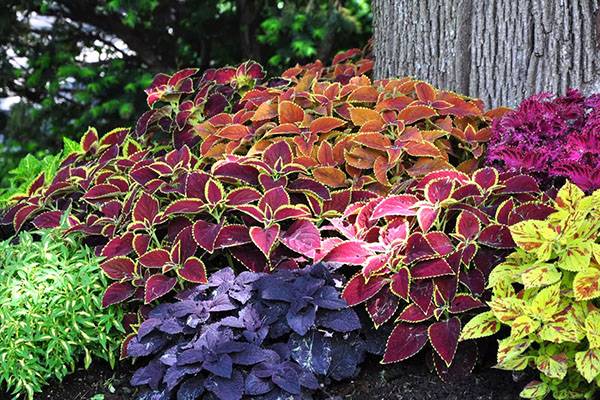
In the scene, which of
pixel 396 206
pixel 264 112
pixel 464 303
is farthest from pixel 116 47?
pixel 464 303

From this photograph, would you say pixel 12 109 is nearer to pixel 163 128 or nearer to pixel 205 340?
pixel 163 128

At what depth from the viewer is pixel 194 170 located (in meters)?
2.99

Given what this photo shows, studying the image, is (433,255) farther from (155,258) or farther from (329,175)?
(155,258)

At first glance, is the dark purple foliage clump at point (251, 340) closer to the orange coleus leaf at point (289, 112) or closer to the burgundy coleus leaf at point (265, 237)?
the burgundy coleus leaf at point (265, 237)

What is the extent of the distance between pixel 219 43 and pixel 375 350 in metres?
3.44

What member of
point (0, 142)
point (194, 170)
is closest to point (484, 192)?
point (194, 170)

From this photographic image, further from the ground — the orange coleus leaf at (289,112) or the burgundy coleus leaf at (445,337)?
the orange coleus leaf at (289,112)

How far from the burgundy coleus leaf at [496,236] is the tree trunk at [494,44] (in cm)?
100

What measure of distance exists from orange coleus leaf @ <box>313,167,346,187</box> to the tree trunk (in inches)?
35.1

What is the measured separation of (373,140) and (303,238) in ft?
1.71

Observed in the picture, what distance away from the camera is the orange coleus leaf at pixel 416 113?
3160 millimetres

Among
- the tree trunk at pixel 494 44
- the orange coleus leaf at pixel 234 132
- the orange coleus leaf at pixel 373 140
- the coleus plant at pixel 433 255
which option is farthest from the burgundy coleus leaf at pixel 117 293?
the tree trunk at pixel 494 44

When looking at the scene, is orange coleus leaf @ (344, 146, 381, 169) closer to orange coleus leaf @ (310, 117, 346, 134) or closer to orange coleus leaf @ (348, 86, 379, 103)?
orange coleus leaf @ (310, 117, 346, 134)

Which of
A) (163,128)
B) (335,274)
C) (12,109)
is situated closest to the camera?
(335,274)
